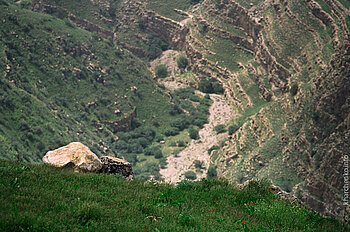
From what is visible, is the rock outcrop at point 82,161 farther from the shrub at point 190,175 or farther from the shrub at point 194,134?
the shrub at point 194,134

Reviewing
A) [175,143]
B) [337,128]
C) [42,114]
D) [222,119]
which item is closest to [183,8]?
[222,119]

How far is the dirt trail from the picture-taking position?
66750 millimetres

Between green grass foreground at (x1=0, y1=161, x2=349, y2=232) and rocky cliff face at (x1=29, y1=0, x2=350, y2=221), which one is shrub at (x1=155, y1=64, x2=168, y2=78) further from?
green grass foreground at (x1=0, y1=161, x2=349, y2=232)

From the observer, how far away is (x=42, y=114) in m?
58.8

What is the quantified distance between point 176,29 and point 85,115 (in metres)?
49.8

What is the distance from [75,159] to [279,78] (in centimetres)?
6547

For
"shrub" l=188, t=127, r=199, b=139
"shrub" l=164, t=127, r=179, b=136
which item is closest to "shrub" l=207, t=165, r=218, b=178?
"shrub" l=188, t=127, r=199, b=139

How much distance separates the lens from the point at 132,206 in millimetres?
9398

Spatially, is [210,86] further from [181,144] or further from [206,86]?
[181,144]

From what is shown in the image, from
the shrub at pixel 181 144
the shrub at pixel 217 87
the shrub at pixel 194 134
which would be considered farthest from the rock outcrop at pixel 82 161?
the shrub at pixel 217 87

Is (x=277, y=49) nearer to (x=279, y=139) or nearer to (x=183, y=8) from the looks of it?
(x=279, y=139)

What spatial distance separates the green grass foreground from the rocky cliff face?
3.72 meters

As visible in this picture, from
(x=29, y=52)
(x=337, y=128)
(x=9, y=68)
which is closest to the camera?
(x=337, y=128)

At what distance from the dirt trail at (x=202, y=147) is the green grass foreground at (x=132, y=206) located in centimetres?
4395
